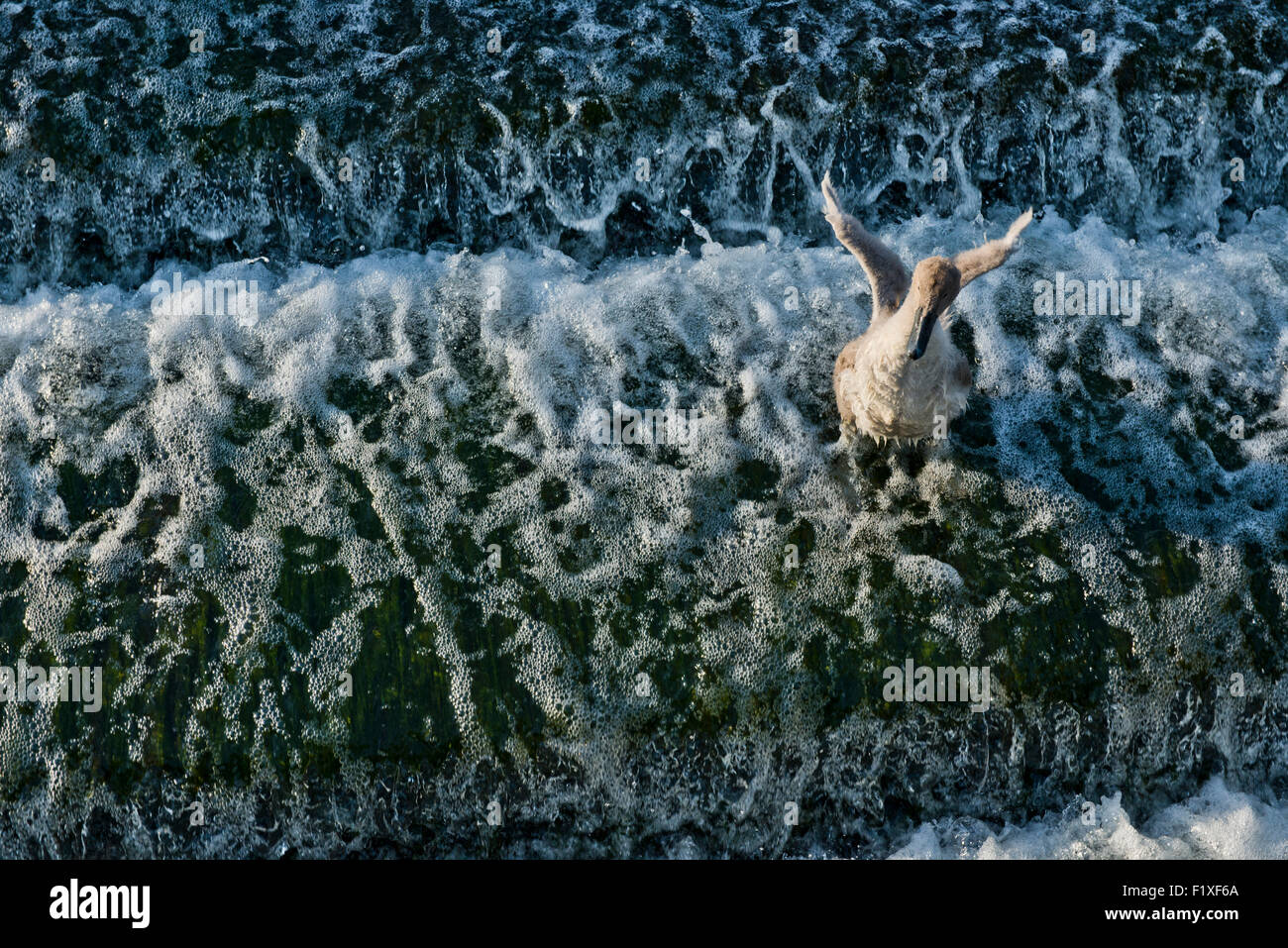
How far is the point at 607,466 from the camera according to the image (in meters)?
5.65

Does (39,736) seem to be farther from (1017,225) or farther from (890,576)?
(1017,225)

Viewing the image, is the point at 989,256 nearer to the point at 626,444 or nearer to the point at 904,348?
the point at 904,348

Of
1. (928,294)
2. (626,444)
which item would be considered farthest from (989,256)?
(626,444)

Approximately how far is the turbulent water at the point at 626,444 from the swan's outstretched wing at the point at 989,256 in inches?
51.2

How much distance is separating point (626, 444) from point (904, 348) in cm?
157

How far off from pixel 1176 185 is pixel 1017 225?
3498 mm

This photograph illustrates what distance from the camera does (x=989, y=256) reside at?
15.2 ft

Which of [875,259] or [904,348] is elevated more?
[875,259]

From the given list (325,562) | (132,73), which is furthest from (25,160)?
(325,562)

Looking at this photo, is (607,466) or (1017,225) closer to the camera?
(1017,225)

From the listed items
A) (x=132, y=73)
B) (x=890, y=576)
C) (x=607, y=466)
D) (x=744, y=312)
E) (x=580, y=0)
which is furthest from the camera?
(x=580, y=0)

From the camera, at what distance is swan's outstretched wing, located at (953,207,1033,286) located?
4551 millimetres

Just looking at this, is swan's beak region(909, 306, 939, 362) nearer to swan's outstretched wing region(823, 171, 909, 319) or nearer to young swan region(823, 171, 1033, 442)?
young swan region(823, 171, 1033, 442)

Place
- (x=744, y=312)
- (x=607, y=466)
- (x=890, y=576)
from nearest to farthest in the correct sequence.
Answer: (x=890, y=576) < (x=607, y=466) < (x=744, y=312)
